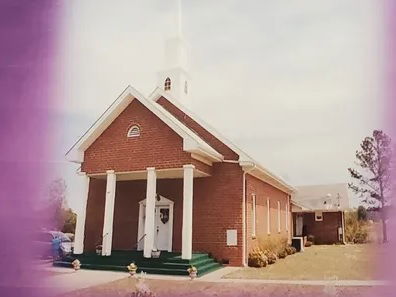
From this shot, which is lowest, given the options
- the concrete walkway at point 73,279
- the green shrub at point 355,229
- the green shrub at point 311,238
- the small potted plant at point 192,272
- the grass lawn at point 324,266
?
the concrete walkway at point 73,279

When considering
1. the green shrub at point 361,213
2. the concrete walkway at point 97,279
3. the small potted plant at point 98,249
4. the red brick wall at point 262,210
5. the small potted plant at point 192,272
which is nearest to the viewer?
the green shrub at point 361,213

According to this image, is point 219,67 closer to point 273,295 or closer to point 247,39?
point 247,39

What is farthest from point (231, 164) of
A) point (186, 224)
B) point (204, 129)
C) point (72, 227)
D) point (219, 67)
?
point (72, 227)

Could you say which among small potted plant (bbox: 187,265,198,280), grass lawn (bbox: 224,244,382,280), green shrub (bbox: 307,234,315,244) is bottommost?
small potted plant (bbox: 187,265,198,280)

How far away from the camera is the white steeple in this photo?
→ 1.90 m

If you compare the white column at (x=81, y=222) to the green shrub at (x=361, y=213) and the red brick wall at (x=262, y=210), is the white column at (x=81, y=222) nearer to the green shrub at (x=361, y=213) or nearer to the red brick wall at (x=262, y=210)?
the red brick wall at (x=262, y=210)

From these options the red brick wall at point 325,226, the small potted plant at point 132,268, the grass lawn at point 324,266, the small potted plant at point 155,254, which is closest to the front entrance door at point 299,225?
the red brick wall at point 325,226

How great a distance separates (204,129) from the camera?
2.21 metres

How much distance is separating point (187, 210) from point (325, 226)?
0.70 metres

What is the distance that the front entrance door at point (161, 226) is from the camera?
227 centimetres

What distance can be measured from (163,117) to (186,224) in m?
0.65

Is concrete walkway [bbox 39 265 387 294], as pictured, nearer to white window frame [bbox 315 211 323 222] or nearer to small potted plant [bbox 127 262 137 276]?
small potted plant [bbox 127 262 137 276]

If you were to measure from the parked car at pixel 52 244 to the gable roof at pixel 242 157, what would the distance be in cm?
86

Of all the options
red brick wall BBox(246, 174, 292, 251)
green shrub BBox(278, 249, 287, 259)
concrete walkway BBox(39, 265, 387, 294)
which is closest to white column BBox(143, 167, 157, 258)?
concrete walkway BBox(39, 265, 387, 294)
